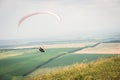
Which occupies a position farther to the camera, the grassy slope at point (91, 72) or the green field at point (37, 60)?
the green field at point (37, 60)

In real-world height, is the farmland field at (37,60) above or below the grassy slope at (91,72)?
above

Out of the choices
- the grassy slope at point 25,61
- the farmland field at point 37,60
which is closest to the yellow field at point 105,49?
the farmland field at point 37,60

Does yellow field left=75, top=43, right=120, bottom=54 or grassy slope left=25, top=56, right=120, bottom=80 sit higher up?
yellow field left=75, top=43, right=120, bottom=54

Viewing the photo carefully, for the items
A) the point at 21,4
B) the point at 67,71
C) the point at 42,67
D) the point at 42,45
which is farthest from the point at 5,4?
the point at 67,71

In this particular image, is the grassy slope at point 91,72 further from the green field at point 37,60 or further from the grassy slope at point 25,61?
the grassy slope at point 25,61

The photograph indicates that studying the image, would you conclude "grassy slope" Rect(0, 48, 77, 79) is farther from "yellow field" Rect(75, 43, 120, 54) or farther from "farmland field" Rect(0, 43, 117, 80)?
"yellow field" Rect(75, 43, 120, 54)

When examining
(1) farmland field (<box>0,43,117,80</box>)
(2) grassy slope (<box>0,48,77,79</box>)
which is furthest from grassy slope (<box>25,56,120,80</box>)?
(2) grassy slope (<box>0,48,77,79</box>)

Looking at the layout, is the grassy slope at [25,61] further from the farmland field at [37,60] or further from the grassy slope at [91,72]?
the grassy slope at [91,72]

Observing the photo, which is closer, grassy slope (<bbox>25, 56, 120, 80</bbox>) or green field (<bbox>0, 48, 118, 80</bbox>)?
grassy slope (<bbox>25, 56, 120, 80</bbox>)

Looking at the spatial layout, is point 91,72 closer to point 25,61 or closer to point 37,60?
point 37,60
